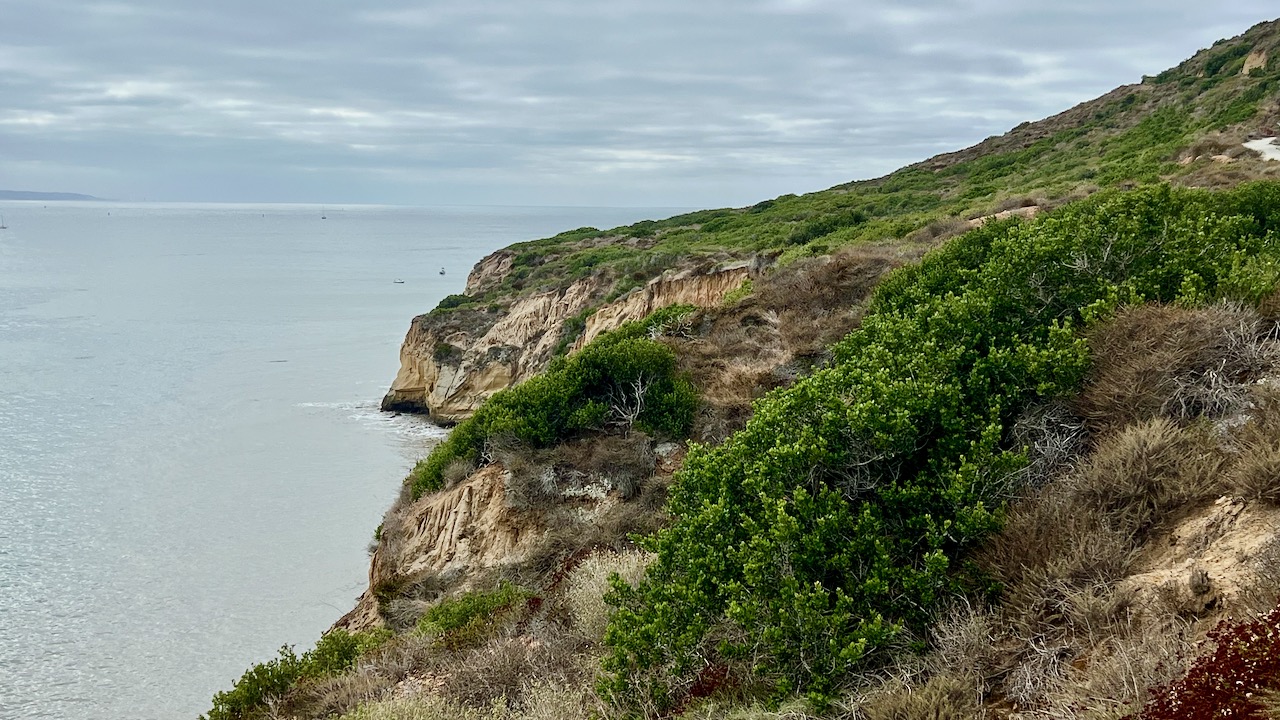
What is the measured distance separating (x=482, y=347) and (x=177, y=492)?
15004 millimetres

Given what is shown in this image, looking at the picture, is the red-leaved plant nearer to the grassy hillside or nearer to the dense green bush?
the dense green bush

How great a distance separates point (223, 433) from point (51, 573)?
43.8ft

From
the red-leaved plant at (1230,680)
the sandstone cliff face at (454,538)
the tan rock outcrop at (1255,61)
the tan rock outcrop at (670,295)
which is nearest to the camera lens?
the red-leaved plant at (1230,680)

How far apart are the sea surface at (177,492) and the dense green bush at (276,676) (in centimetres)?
674

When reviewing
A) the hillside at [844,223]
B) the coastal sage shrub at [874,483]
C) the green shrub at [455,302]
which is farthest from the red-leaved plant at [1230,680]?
the green shrub at [455,302]

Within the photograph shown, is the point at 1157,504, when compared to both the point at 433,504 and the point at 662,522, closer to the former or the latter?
the point at 662,522

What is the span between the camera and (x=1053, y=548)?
5488 mm

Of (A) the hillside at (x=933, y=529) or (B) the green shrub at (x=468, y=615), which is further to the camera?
(B) the green shrub at (x=468, y=615)

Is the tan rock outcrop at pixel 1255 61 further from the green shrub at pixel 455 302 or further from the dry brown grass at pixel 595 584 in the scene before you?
the dry brown grass at pixel 595 584

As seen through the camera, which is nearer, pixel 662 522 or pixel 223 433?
pixel 662 522

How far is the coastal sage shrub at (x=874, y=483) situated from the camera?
18.9 ft

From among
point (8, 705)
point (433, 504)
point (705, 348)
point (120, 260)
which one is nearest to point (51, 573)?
point (8, 705)

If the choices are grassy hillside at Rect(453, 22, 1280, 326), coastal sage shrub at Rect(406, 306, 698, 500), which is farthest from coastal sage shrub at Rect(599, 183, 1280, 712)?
grassy hillside at Rect(453, 22, 1280, 326)

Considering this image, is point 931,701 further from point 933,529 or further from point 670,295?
point 670,295
